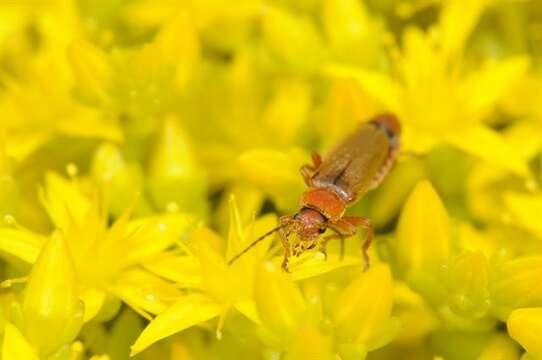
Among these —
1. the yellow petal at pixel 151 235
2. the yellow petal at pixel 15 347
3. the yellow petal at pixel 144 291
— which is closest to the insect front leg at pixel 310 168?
the yellow petal at pixel 151 235

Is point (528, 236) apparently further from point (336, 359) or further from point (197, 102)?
point (197, 102)

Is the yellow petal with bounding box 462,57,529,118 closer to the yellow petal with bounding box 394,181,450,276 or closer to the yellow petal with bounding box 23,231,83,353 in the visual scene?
the yellow petal with bounding box 394,181,450,276

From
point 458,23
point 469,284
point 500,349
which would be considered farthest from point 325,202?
point 458,23

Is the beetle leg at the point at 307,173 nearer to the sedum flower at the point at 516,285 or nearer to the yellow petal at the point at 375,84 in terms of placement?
the yellow petal at the point at 375,84

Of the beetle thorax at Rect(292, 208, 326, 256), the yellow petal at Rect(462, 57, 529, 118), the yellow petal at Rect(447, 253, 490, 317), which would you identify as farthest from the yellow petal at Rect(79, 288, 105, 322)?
the yellow petal at Rect(462, 57, 529, 118)

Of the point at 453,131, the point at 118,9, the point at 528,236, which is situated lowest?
the point at 528,236

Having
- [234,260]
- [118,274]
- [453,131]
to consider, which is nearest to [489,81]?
[453,131]
